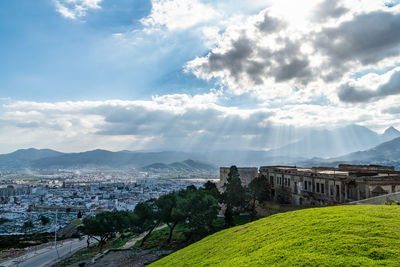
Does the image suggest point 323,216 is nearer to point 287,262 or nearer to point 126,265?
point 287,262

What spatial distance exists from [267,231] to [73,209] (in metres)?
166

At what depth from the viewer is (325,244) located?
31.9 feet

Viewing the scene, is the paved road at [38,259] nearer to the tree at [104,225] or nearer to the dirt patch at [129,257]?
A: the tree at [104,225]

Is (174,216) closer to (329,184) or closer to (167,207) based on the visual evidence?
(167,207)

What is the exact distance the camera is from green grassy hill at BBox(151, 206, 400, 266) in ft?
28.0

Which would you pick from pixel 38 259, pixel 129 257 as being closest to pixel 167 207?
pixel 129 257

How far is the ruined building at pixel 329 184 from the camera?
27297 mm

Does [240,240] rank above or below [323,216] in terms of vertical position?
below

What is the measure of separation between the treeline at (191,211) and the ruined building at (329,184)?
3.51 metres

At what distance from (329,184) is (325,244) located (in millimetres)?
24642

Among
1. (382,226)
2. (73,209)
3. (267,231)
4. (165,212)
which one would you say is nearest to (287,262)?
(382,226)

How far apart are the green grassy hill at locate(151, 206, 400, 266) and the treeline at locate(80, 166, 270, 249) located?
1517cm

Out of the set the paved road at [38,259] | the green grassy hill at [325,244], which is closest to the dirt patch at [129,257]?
the green grassy hill at [325,244]

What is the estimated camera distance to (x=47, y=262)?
51406mm
